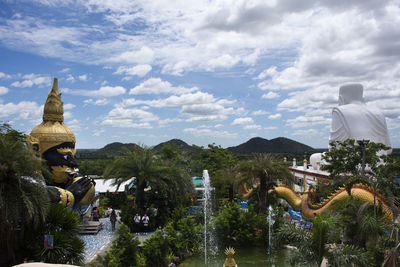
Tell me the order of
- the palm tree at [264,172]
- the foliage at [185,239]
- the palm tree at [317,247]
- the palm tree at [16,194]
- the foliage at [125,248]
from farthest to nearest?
the palm tree at [264,172]
the foliage at [185,239]
the foliage at [125,248]
the palm tree at [16,194]
the palm tree at [317,247]

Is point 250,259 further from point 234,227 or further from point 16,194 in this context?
point 16,194

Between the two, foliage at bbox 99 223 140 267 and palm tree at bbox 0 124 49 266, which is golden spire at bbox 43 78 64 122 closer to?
palm tree at bbox 0 124 49 266

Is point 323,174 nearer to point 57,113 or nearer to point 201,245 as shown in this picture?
point 201,245

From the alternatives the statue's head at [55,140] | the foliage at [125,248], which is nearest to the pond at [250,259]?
the foliage at [125,248]

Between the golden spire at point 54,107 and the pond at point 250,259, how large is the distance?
9903mm

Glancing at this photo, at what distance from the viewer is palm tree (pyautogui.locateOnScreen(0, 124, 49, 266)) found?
8367 millimetres

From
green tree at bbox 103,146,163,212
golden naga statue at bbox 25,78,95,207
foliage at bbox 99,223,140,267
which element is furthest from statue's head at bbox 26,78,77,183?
foliage at bbox 99,223,140,267

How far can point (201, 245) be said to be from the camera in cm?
1411

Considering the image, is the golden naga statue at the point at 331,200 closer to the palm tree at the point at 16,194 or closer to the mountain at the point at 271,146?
the palm tree at the point at 16,194

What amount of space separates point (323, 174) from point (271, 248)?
15882 millimetres

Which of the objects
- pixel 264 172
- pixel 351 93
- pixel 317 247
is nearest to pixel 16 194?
pixel 317 247

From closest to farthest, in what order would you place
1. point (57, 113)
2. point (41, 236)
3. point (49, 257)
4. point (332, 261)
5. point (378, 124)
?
point (332, 261) → point (49, 257) → point (41, 236) → point (57, 113) → point (378, 124)

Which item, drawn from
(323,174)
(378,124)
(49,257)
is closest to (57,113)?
(49,257)

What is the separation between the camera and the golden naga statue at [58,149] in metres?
16.4
